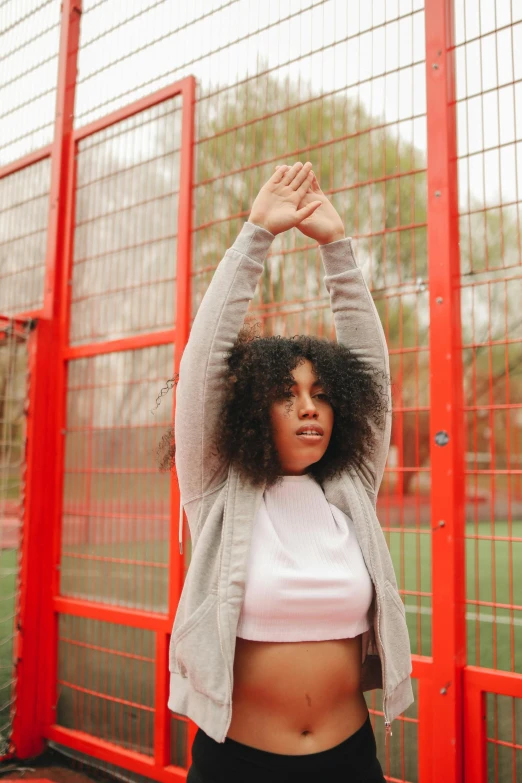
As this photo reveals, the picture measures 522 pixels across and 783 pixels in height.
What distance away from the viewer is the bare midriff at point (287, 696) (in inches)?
50.2

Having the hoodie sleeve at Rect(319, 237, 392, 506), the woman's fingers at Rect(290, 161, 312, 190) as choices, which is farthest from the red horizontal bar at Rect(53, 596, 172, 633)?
the woman's fingers at Rect(290, 161, 312, 190)

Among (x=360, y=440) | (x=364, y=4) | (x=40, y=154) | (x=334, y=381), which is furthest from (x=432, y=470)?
(x=40, y=154)

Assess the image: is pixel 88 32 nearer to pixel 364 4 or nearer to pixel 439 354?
pixel 364 4

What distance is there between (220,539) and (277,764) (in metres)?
0.43

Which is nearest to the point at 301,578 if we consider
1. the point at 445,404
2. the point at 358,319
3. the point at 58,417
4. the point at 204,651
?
the point at 204,651

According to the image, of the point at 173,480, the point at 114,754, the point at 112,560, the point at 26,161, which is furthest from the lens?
the point at 26,161

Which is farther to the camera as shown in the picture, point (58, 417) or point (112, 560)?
point (58, 417)

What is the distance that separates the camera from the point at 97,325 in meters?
3.12

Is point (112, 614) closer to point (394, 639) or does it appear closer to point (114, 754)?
point (114, 754)

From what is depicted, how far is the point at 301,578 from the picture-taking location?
1.25 m

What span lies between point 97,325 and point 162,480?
2.82 feet

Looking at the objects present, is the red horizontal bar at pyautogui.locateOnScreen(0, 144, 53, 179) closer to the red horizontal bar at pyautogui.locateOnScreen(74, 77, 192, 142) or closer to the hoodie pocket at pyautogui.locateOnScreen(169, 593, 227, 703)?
the red horizontal bar at pyautogui.locateOnScreen(74, 77, 192, 142)

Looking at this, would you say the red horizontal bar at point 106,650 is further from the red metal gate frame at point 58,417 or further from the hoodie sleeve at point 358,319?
the hoodie sleeve at point 358,319

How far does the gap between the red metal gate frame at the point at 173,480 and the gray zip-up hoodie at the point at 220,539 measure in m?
0.62
